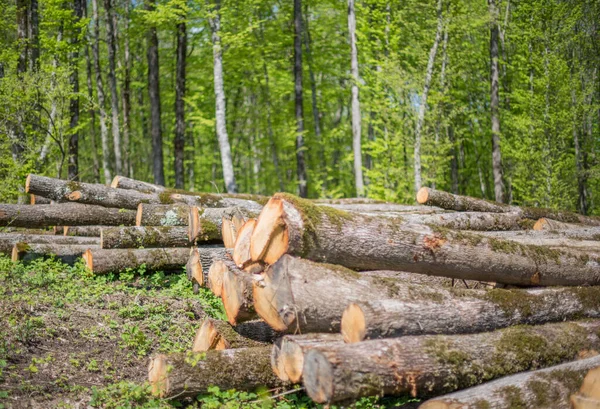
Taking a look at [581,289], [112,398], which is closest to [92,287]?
[112,398]

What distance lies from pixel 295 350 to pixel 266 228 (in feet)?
3.67

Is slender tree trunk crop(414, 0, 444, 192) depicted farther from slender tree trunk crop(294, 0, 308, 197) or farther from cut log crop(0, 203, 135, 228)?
cut log crop(0, 203, 135, 228)

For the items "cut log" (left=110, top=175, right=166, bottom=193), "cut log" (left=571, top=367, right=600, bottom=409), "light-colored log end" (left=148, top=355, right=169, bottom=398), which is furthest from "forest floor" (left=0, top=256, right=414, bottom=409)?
"cut log" (left=110, top=175, right=166, bottom=193)

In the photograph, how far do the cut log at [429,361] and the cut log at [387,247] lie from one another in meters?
0.81

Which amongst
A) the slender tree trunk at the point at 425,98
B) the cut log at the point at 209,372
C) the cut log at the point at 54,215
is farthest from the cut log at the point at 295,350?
the slender tree trunk at the point at 425,98

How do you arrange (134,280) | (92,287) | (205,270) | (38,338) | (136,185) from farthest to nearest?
(136,185)
(134,280)
(92,287)
(205,270)
(38,338)

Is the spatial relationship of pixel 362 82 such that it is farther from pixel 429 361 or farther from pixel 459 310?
pixel 429 361

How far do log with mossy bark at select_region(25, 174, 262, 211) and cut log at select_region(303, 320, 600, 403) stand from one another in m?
5.31

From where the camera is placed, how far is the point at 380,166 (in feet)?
61.7

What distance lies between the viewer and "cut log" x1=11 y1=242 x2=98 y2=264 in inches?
364

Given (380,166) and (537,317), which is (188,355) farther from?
(380,166)

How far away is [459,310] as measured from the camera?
197 inches

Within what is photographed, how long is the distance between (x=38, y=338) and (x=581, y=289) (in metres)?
6.09

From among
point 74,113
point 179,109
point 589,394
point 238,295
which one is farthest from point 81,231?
point 179,109
